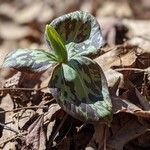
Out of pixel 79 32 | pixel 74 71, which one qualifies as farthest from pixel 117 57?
pixel 74 71

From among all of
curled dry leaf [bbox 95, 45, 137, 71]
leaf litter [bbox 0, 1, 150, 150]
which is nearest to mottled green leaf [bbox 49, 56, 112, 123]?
leaf litter [bbox 0, 1, 150, 150]

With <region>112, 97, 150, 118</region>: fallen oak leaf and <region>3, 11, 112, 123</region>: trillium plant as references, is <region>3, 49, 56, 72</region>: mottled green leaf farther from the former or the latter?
<region>112, 97, 150, 118</region>: fallen oak leaf

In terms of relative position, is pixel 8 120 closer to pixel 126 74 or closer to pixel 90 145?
pixel 90 145

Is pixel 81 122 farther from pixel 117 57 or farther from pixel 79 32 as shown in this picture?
pixel 117 57

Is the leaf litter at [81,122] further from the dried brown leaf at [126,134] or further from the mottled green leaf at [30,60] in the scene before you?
the mottled green leaf at [30,60]

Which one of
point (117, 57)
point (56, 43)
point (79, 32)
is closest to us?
point (56, 43)

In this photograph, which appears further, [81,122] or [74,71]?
[81,122]

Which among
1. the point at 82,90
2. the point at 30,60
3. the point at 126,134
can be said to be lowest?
the point at 126,134
